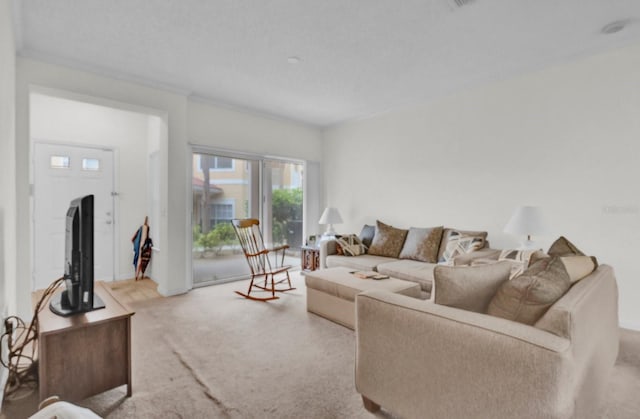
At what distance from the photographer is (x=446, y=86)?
381 centimetres

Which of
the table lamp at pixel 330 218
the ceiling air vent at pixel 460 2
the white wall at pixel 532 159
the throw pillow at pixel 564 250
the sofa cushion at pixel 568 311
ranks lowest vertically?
the sofa cushion at pixel 568 311

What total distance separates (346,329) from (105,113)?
14.8 feet

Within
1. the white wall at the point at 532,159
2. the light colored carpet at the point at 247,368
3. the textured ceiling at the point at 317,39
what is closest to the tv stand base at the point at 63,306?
the light colored carpet at the point at 247,368

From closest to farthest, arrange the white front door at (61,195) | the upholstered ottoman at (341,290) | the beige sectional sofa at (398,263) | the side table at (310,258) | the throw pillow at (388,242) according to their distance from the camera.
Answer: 1. the upholstered ottoman at (341,290)
2. the beige sectional sofa at (398,263)
3. the white front door at (61,195)
4. the throw pillow at (388,242)
5. the side table at (310,258)

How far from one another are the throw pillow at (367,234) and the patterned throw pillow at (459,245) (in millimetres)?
1109

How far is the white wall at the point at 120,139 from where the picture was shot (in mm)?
4199

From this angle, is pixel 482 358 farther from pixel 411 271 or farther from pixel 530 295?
pixel 411 271

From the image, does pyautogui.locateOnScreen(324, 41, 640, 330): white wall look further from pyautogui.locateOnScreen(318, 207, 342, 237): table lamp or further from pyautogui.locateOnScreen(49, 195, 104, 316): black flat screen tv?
pyautogui.locateOnScreen(49, 195, 104, 316): black flat screen tv

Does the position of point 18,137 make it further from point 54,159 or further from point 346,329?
point 346,329

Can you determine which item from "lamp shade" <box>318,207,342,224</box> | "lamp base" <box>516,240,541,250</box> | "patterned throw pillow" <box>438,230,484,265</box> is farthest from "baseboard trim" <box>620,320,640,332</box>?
"lamp shade" <box>318,207,342,224</box>

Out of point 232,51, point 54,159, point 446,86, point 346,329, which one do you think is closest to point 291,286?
point 346,329

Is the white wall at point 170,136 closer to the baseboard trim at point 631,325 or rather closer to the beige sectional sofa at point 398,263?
the beige sectional sofa at point 398,263


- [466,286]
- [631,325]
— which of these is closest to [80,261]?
[466,286]

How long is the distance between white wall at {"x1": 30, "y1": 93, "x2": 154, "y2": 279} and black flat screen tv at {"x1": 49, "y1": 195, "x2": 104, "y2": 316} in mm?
2987
